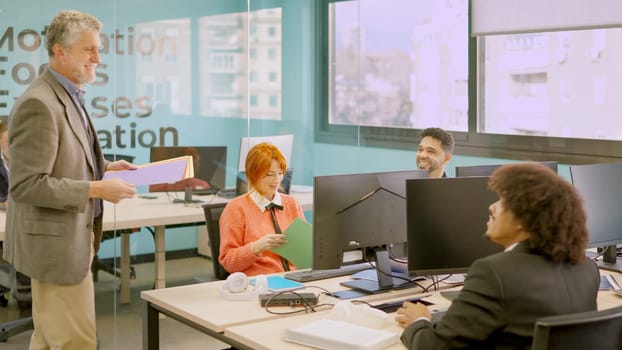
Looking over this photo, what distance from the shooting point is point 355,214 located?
3.08 meters

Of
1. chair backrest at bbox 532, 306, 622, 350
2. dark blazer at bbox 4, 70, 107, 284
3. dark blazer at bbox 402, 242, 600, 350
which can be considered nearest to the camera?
chair backrest at bbox 532, 306, 622, 350

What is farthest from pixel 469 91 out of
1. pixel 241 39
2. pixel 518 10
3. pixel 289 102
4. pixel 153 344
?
pixel 153 344

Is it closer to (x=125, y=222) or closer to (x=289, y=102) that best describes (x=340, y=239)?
(x=125, y=222)

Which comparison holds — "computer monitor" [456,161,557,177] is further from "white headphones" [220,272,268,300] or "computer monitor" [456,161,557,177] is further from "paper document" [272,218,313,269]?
"white headphones" [220,272,268,300]

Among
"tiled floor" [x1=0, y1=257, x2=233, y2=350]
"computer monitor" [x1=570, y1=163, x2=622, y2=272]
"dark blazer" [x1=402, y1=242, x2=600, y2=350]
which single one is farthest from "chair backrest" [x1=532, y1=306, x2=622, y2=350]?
"tiled floor" [x1=0, y1=257, x2=233, y2=350]

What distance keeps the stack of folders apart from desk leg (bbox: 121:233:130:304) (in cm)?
244

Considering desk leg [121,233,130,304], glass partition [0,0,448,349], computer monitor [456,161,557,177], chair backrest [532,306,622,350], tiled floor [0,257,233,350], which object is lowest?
tiled floor [0,257,233,350]

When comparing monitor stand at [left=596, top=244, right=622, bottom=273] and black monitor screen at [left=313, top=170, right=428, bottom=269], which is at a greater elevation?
black monitor screen at [left=313, top=170, right=428, bottom=269]

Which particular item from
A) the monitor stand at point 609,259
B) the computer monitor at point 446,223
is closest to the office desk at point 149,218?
the computer monitor at point 446,223

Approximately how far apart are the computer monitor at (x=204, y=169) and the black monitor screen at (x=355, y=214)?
2.09 m

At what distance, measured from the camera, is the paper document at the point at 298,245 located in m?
3.18

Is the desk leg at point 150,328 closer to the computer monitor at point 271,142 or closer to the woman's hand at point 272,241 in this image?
the woman's hand at point 272,241

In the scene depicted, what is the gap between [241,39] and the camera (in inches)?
204

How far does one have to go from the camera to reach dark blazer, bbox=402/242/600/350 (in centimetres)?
208
